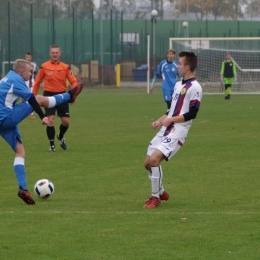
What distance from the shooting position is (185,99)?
29.9ft

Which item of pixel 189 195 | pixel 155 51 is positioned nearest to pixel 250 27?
pixel 155 51

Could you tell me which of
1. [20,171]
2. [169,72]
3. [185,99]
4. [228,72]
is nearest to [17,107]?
[20,171]

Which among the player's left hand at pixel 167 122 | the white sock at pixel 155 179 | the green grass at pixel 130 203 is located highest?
the player's left hand at pixel 167 122

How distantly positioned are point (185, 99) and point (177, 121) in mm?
292

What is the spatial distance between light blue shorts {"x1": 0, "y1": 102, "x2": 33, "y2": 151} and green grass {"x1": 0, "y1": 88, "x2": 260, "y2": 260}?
834mm

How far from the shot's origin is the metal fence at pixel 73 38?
48.1 metres

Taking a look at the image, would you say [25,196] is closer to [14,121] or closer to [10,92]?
[14,121]

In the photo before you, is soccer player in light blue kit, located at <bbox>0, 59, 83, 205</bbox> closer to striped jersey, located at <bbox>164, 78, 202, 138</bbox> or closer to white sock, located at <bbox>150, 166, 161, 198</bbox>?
white sock, located at <bbox>150, 166, 161, 198</bbox>

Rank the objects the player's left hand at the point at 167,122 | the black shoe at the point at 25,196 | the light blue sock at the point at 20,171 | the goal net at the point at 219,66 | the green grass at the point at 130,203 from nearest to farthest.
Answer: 1. the green grass at the point at 130,203
2. the player's left hand at the point at 167,122
3. the black shoe at the point at 25,196
4. the light blue sock at the point at 20,171
5. the goal net at the point at 219,66

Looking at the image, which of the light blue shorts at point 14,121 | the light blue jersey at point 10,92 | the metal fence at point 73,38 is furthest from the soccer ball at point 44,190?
the metal fence at point 73,38

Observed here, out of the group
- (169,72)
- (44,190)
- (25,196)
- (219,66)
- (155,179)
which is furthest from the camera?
(219,66)

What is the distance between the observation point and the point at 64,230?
7.84 metres

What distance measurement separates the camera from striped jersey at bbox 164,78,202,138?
906 centimetres

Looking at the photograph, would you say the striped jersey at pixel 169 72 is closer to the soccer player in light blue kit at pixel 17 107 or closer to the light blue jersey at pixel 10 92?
the soccer player in light blue kit at pixel 17 107
